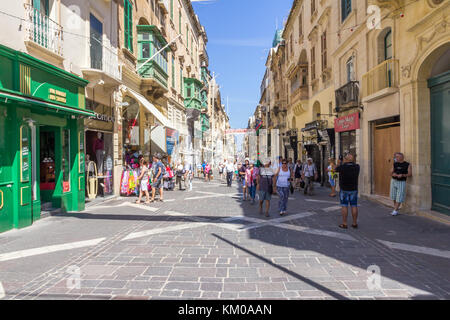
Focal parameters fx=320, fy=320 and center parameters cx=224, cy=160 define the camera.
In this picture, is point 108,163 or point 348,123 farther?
point 348,123

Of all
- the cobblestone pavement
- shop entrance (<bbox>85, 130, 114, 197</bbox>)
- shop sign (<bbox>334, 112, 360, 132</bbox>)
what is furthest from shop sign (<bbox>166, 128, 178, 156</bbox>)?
the cobblestone pavement

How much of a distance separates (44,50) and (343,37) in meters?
12.7

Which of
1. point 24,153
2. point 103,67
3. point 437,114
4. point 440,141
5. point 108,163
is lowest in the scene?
point 108,163

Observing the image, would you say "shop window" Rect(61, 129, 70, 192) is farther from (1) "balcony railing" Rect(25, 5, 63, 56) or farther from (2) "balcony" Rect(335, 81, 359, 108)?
(2) "balcony" Rect(335, 81, 359, 108)

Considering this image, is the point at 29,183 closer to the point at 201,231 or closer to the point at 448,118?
the point at 201,231

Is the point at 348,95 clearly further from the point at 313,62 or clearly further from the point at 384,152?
the point at 313,62

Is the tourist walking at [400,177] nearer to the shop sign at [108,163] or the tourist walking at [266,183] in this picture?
the tourist walking at [266,183]

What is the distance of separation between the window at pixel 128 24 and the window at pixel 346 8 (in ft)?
33.1

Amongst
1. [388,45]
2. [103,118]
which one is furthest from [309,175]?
[103,118]

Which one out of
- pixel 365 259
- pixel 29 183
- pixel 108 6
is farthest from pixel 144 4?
pixel 365 259

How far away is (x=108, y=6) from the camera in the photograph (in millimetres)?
12781

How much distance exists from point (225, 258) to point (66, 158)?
7.01 metres

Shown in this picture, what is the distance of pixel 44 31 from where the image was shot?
8.73 m

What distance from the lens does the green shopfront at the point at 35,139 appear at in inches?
281
